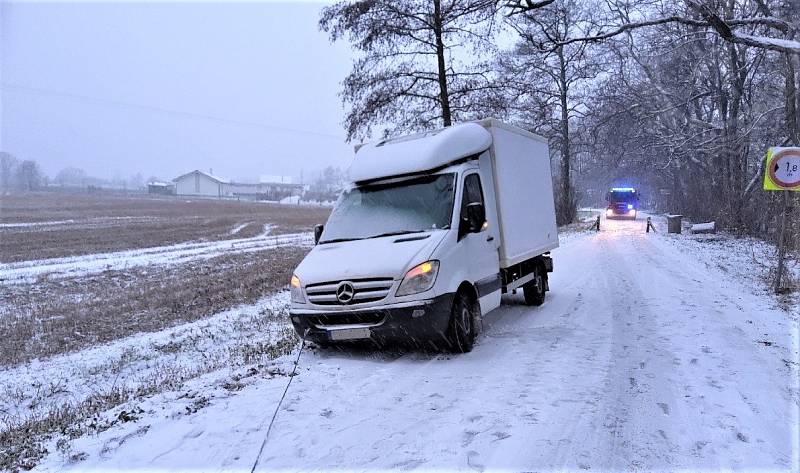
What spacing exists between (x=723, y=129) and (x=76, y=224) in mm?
41379

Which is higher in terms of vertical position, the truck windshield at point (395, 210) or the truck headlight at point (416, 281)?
the truck windshield at point (395, 210)

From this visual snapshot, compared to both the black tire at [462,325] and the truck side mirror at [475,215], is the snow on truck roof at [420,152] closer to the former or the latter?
the truck side mirror at [475,215]

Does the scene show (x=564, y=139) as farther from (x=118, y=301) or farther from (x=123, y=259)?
(x=118, y=301)

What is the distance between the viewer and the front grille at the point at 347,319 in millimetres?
6031

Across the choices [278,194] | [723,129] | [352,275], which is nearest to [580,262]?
[352,275]

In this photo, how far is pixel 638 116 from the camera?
27031mm

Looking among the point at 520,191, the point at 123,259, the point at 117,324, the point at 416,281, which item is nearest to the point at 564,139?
the point at 123,259

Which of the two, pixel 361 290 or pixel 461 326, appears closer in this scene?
pixel 361 290

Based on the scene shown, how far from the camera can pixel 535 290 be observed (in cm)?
980

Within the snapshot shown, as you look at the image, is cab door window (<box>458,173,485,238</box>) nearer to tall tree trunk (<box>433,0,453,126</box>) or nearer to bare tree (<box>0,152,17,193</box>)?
tall tree trunk (<box>433,0,453,126</box>)

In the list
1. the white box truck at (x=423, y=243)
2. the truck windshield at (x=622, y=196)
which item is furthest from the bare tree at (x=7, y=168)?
the white box truck at (x=423, y=243)

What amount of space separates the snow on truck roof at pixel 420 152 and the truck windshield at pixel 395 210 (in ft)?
0.68

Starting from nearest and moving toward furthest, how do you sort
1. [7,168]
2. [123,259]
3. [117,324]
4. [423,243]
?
1. [423,243]
2. [117,324]
3. [123,259]
4. [7,168]

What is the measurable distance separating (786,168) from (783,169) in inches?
1.8
